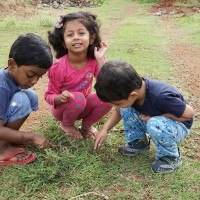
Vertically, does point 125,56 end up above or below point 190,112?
below

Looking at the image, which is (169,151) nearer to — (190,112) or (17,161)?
(190,112)

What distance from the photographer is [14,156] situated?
2.60m

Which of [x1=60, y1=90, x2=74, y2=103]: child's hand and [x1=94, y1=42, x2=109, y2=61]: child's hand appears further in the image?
[x1=94, y1=42, x2=109, y2=61]: child's hand

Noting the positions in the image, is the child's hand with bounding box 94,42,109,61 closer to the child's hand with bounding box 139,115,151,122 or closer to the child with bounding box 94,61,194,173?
the child with bounding box 94,61,194,173

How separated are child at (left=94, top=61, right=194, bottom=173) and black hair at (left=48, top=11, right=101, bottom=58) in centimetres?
66

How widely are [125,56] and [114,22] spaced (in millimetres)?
5195

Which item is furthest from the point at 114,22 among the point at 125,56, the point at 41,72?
the point at 41,72

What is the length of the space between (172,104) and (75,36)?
978 millimetres

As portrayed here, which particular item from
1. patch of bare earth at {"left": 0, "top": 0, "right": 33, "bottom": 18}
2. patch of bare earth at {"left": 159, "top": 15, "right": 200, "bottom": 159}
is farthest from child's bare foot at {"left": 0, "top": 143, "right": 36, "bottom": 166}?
patch of bare earth at {"left": 0, "top": 0, "right": 33, "bottom": 18}

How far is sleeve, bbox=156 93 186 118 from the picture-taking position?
239cm

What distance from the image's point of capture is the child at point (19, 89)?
2.49 meters

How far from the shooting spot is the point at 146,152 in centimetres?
284

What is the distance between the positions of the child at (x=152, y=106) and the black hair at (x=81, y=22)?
66 cm

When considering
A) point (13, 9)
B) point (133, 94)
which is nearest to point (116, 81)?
point (133, 94)
